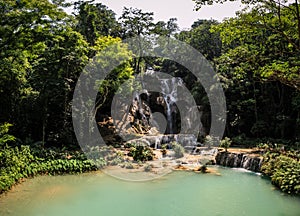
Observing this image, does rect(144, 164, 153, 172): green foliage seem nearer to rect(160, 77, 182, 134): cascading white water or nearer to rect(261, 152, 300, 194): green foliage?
rect(261, 152, 300, 194): green foliage

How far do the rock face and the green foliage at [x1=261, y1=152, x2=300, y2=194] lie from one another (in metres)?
0.94

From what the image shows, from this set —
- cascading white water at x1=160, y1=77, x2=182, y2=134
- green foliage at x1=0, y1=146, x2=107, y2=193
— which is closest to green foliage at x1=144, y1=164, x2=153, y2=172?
green foliage at x1=0, y1=146, x2=107, y2=193

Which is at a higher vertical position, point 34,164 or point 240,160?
point 240,160

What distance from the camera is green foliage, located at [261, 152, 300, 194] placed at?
30.5 feet

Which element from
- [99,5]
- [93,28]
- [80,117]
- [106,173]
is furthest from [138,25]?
[106,173]

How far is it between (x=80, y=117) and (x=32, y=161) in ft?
18.0

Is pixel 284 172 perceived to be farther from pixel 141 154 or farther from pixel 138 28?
pixel 138 28

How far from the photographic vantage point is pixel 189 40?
30.2 metres

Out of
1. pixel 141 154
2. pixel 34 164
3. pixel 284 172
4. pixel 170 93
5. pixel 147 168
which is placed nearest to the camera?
pixel 284 172

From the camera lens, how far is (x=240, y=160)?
14.6m

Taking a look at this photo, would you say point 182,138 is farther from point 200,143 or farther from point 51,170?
point 51,170

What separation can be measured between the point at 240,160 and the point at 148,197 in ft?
24.5

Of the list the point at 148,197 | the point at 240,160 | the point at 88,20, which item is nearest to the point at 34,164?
the point at 148,197

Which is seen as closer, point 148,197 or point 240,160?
point 148,197
